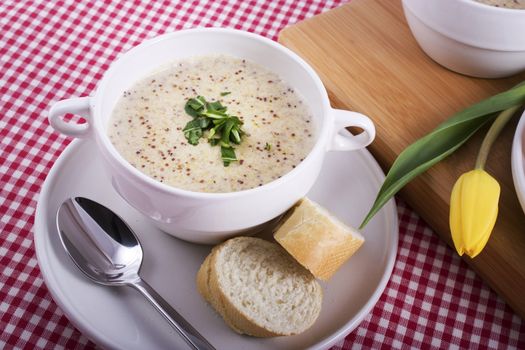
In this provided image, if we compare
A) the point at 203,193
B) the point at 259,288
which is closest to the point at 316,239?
the point at 259,288

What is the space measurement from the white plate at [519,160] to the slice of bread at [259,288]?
48 cm

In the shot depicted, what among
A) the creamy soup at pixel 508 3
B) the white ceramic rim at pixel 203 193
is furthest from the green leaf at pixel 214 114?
the creamy soup at pixel 508 3

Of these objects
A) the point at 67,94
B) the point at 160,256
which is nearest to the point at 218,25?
the point at 67,94

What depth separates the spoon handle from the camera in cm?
134

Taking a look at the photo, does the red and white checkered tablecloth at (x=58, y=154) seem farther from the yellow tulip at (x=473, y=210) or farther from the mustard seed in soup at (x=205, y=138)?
the mustard seed in soup at (x=205, y=138)

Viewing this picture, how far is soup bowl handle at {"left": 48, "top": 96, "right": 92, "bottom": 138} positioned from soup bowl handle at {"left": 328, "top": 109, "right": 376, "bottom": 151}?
20.7 inches

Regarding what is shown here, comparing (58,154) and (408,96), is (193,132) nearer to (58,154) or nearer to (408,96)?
(58,154)

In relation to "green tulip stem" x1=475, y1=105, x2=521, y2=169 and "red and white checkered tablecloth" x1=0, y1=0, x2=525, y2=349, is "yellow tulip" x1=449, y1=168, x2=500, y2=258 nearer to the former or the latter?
"green tulip stem" x1=475, y1=105, x2=521, y2=169

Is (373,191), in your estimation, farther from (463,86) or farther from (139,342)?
(139,342)

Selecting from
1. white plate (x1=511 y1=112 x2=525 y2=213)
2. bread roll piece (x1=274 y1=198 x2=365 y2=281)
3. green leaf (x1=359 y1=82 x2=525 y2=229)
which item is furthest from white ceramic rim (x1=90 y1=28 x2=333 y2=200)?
white plate (x1=511 y1=112 x2=525 y2=213)

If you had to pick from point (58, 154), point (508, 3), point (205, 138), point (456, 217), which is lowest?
point (58, 154)

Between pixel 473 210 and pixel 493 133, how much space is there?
0.28m

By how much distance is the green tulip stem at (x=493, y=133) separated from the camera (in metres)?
1.62

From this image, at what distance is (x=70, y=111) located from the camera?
57.7 inches
